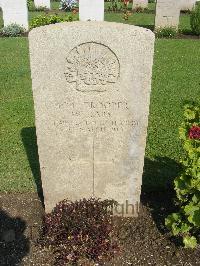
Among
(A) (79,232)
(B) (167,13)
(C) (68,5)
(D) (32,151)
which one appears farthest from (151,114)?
(C) (68,5)

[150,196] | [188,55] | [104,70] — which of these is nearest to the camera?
[104,70]

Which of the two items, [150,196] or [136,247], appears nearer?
[136,247]

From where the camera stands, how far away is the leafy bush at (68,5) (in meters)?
21.2

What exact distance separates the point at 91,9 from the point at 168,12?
3243 millimetres

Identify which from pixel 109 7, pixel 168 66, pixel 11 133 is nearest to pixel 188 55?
pixel 168 66

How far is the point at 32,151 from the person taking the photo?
571 cm

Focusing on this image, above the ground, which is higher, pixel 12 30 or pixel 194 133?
pixel 194 133

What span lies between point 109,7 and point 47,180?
19.0 metres

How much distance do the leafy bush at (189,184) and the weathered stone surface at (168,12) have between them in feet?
40.0

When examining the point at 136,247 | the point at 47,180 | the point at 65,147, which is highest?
the point at 65,147

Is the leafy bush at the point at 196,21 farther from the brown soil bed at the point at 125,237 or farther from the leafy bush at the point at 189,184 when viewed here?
the leafy bush at the point at 189,184

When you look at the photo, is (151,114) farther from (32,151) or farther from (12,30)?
(12,30)

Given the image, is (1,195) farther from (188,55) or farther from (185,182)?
(188,55)

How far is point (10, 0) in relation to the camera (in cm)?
1470
